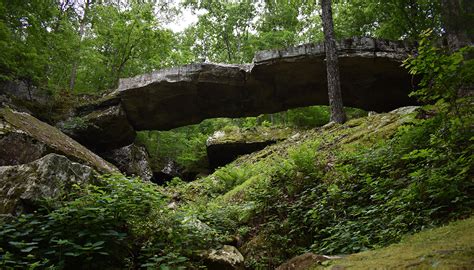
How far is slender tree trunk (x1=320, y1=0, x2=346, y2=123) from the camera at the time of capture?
1034 cm

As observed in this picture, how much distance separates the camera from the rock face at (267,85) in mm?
11672

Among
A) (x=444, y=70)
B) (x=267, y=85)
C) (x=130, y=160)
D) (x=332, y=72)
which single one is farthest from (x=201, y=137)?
(x=444, y=70)

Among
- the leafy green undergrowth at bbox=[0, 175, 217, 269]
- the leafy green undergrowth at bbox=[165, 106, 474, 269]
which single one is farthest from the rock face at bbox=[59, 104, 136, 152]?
the leafy green undergrowth at bbox=[0, 175, 217, 269]

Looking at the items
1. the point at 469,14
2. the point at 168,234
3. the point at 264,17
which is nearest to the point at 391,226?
the point at 168,234

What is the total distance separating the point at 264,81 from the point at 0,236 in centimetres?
1050

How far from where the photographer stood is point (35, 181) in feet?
13.6

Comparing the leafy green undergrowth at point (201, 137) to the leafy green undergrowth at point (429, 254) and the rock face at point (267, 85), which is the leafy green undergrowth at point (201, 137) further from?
the leafy green undergrowth at point (429, 254)

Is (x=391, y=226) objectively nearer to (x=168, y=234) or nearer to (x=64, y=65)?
(x=168, y=234)

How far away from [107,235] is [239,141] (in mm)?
10117

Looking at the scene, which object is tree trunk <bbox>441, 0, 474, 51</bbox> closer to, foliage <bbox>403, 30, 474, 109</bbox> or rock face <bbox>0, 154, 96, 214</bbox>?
foliage <bbox>403, 30, 474, 109</bbox>

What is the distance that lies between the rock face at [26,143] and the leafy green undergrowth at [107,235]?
344cm

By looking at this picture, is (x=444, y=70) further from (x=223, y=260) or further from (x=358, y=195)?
(x=223, y=260)

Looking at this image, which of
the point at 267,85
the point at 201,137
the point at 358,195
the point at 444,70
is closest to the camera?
the point at 444,70

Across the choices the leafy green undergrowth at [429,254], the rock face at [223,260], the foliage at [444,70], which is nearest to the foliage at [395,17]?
the foliage at [444,70]
